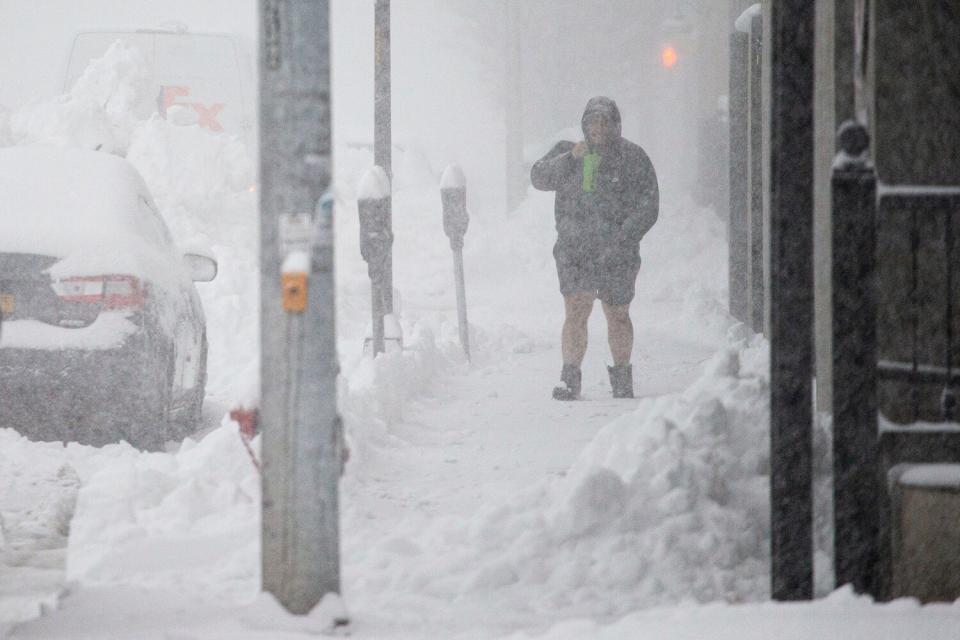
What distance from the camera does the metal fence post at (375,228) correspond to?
9.78 m

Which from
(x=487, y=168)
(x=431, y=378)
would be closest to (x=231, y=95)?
(x=431, y=378)

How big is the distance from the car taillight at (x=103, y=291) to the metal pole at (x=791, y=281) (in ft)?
12.1

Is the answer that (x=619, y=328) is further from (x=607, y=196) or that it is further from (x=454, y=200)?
(x=454, y=200)

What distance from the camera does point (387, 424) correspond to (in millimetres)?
8227

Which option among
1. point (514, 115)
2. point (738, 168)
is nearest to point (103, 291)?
point (738, 168)

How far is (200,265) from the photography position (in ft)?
26.9

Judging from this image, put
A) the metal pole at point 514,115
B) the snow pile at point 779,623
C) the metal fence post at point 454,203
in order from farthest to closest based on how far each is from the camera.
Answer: the metal pole at point 514,115 → the metal fence post at point 454,203 → the snow pile at point 779,623

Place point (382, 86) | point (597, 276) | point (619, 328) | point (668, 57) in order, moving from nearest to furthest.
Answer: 1. point (597, 276)
2. point (619, 328)
3. point (382, 86)
4. point (668, 57)

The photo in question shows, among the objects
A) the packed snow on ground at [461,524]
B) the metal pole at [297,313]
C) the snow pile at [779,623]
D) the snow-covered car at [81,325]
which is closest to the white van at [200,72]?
the packed snow on ground at [461,524]

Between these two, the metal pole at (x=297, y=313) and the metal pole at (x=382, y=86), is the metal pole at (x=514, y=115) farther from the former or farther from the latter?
the metal pole at (x=297, y=313)

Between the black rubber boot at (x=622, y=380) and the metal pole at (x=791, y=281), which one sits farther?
the black rubber boot at (x=622, y=380)

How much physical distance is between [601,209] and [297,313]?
16.5ft

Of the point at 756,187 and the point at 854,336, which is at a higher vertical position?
the point at 756,187

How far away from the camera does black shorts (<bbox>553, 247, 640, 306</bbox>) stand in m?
8.86
